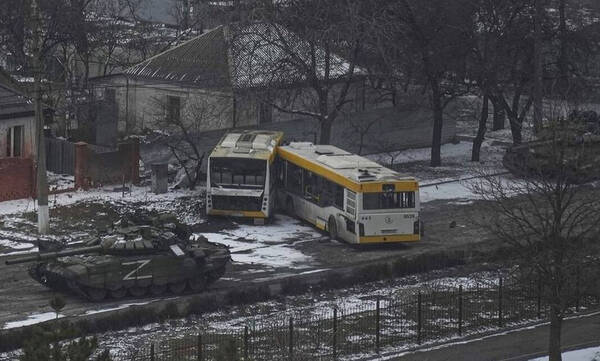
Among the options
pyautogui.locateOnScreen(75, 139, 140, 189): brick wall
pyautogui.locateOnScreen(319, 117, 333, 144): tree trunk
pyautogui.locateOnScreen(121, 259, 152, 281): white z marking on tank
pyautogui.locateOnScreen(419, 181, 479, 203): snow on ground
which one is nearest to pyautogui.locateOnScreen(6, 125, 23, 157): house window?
pyautogui.locateOnScreen(75, 139, 140, 189): brick wall

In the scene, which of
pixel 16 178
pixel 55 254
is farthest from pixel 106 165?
pixel 55 254

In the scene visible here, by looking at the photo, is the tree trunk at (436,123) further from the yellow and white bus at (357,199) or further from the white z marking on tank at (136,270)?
the white z marking on tank at (136,270)

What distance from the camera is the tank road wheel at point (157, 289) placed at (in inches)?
1178

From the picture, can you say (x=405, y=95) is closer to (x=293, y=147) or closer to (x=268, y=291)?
(x=293, y=147)

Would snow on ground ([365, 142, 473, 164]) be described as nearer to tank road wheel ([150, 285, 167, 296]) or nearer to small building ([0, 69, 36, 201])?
small building ([0, 69, 36, 201])

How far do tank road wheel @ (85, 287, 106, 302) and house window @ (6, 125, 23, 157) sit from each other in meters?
15.2

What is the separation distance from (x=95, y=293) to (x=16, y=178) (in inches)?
456

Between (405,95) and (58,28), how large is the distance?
15447 millimetres

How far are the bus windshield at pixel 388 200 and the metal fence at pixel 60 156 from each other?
12.7 metres

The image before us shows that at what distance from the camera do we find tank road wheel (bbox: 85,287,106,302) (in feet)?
95.7

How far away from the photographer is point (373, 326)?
2702cm

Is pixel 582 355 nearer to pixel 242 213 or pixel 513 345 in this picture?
pixel 513 345

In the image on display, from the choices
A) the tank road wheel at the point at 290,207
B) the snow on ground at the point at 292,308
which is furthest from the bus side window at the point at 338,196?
the snow on ground at the point at 292,308

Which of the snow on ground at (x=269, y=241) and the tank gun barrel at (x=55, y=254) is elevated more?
the tank gun barrel at (x=55, y=254)
